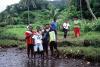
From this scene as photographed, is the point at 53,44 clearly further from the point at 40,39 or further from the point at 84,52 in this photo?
the point at 84,52

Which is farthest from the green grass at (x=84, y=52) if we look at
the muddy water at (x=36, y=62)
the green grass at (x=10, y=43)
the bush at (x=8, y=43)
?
the bush at (x=8, y=43)

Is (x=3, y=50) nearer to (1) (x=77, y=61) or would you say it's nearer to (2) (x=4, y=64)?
(2) (x=4, y=64)

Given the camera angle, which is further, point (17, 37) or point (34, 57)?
point (17, 37)

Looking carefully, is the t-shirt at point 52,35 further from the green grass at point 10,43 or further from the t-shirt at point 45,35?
the green grass at point 10,43

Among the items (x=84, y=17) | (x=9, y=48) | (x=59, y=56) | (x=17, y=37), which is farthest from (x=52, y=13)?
(x=59, y=56)

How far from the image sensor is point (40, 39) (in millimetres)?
17406

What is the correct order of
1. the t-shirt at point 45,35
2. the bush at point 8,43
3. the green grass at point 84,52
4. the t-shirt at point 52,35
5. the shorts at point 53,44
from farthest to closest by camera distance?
1. the bush at point 8,43
2. the shorts at point 53,44
3. the t-shirt at point 52,35
4. the t-shirt at point 45,35
5. the green grass at point 84,52

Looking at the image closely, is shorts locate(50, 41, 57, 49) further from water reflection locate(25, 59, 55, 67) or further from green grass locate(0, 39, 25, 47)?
green grass locate(0, 39, 25, 47)

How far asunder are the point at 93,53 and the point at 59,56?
224 cm

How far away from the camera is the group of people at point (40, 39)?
1741 cm

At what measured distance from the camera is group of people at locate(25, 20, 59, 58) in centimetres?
1741

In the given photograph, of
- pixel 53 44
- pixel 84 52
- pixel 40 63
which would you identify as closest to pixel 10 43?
pixel 53 44

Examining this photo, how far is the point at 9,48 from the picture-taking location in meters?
23.2

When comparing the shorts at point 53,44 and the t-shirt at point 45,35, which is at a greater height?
the t-shirt at point 45,35
